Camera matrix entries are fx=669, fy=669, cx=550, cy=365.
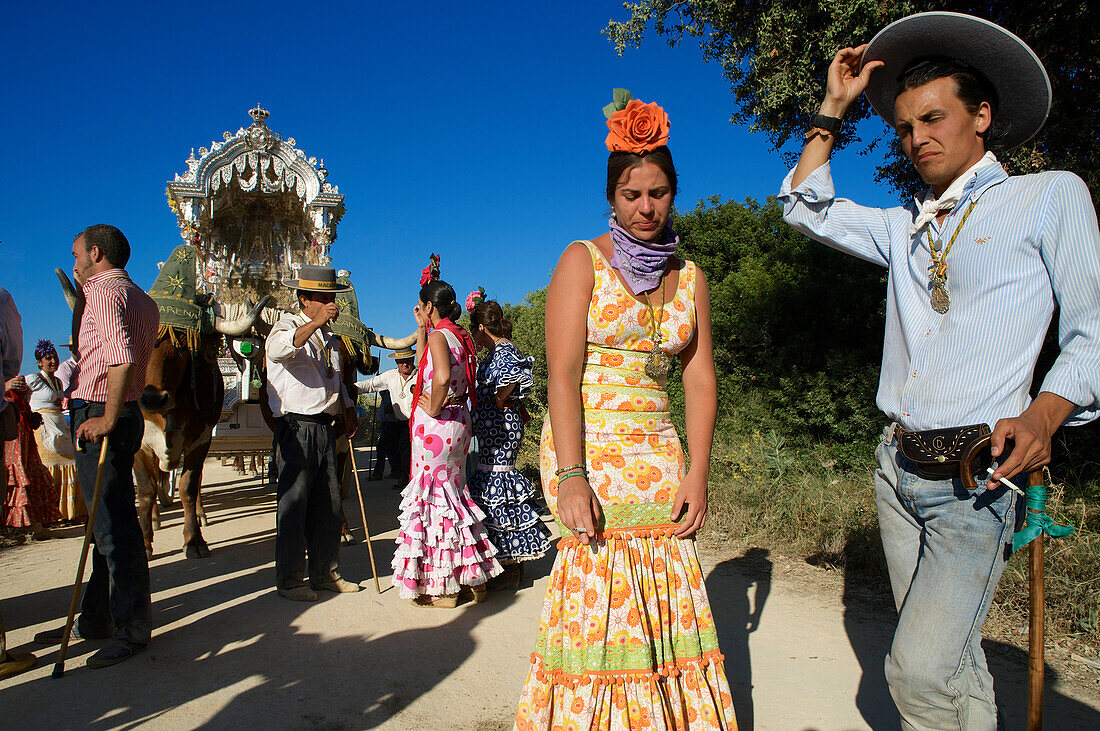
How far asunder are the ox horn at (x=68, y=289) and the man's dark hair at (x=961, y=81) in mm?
4233

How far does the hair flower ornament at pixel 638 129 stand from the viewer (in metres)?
2.21

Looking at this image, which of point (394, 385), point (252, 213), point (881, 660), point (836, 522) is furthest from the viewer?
point (252, 213)

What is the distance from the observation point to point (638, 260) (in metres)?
2.26

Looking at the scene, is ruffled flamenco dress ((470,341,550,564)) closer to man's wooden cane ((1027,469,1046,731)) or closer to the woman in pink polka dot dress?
the woman in pink polka dot dress

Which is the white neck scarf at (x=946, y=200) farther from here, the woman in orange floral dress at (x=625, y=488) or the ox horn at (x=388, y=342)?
the ox horn at (x=388, y=342)

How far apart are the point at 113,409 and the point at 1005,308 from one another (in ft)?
13.2

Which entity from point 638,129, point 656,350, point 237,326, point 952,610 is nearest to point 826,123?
point 638,129

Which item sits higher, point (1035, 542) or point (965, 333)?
point (965, 333)

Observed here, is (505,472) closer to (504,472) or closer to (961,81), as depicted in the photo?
(504,472)

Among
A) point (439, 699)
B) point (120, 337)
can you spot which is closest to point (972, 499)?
point (439, 699)

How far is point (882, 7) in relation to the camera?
5988mm

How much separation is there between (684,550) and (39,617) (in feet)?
15.1

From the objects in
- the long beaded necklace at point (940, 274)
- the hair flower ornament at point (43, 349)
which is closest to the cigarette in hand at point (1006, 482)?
the long beaded necklace at point (940, 274)

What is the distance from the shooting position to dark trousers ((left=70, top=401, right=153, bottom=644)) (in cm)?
369
